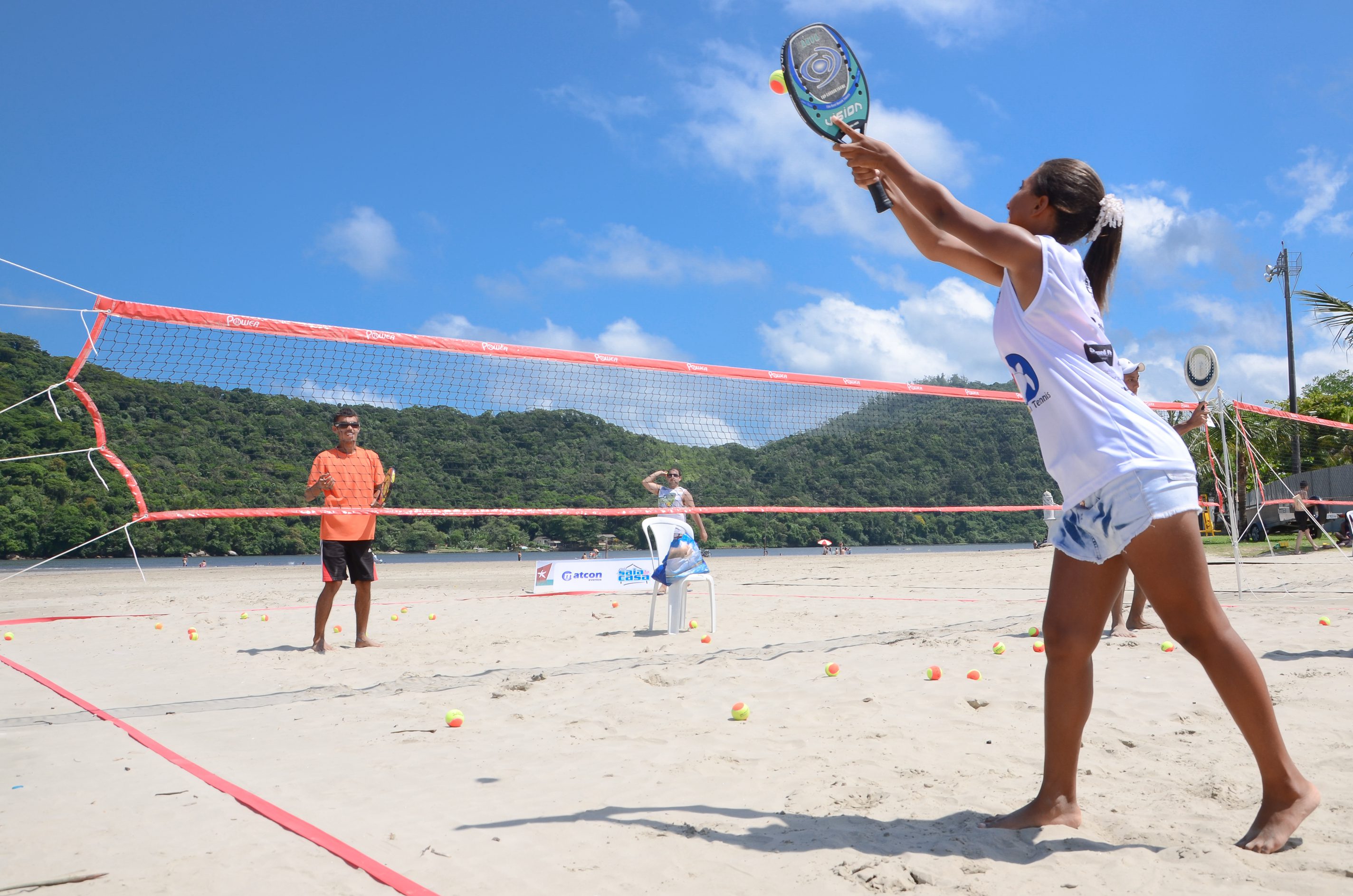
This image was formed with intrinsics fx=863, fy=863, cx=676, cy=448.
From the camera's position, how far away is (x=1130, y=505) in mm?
1875

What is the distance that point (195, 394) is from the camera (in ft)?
38.8

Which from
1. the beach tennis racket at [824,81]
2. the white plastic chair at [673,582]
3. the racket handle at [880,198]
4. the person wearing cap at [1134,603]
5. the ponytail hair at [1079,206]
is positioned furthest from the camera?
the white plastic chair at [673,582]

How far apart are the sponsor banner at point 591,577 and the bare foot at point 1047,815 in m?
9.14

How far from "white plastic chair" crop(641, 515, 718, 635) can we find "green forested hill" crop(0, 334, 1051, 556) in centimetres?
529

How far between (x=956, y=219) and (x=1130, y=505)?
75 cm

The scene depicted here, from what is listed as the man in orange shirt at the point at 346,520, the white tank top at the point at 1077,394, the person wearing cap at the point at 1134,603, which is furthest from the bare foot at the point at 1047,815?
the man in orange shirt at the point at 346,520

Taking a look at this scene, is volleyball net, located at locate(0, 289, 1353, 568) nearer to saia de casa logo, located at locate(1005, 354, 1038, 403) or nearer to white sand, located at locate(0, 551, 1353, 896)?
white sand, located at locate(0, 551, 1353, 896)

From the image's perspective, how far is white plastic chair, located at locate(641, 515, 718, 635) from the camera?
6.43 metres

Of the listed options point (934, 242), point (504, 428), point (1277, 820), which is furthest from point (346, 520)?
point (504, 428)

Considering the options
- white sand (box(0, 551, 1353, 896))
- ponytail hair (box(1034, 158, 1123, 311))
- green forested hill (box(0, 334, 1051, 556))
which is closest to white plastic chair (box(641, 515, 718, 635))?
white sand (box(0, 551, 1353, 896))

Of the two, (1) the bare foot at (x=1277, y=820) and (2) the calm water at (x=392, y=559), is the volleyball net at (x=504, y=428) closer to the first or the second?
(1) the bare foot at (x=1277, y=820)

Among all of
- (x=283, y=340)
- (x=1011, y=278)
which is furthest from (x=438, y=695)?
(x=283, y=340)

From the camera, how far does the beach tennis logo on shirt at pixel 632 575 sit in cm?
1139

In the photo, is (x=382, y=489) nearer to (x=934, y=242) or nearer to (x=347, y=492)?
(x=347, y=492)
